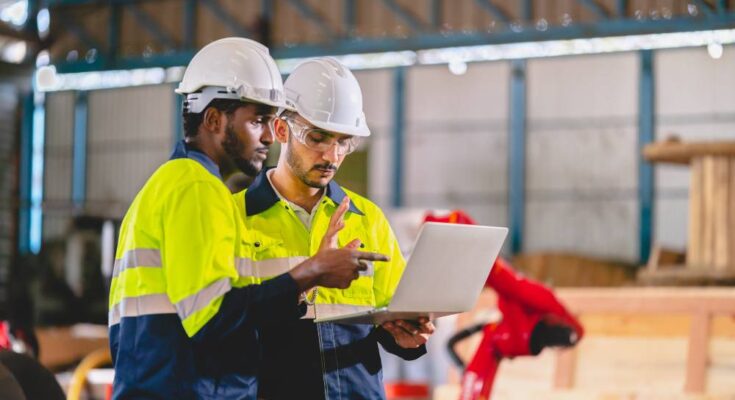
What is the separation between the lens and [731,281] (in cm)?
1012

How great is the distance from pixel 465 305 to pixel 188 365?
0.85m

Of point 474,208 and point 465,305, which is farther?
point 474,208

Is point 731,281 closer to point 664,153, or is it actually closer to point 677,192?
point 664,153

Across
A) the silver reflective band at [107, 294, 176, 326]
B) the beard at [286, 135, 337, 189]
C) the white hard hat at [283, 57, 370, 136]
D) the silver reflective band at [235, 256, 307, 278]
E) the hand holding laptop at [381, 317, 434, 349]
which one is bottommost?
the hand holding laptop at [381, 317, 434, 349]

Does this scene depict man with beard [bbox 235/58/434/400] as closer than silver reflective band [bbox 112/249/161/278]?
No

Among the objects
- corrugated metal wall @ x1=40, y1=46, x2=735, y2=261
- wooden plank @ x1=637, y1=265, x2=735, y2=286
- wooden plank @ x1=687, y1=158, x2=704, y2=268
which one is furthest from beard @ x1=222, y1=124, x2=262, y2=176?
corrugated metal wall @ x1=40, y1=46, x2=735, y2=261

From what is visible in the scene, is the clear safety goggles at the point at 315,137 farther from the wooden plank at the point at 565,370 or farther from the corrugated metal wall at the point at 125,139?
the corrugated metal wall at the point at 125,139

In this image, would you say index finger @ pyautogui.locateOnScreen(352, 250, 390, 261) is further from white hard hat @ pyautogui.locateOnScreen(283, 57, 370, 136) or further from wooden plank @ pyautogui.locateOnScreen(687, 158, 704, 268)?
wooden plank @ pyautogui.locateOnScreen(687, 158, 704, 268)

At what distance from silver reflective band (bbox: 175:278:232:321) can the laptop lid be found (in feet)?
1.58

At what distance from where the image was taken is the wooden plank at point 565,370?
6.82 m

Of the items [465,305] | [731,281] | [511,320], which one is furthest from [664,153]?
[465,305]

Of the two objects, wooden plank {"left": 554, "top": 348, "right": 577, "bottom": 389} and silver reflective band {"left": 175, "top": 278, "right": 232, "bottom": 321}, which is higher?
silver reflective band {"left": 175, "top": 278, "right": 232, "bottom": 321}

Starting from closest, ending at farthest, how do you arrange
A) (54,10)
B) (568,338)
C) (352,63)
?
(568,338), (352,63), (54,10)

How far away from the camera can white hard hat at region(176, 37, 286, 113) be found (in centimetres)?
334
